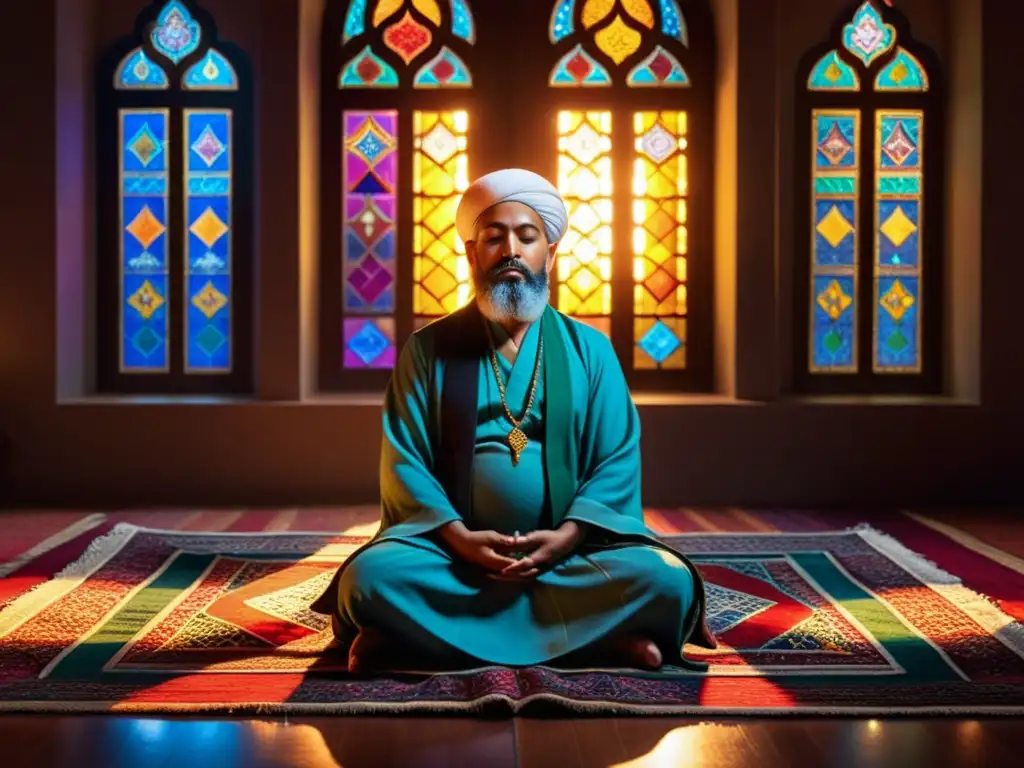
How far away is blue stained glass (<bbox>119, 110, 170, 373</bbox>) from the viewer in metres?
6.20

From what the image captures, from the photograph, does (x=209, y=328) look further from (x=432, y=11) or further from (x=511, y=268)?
(x=511, y=268)

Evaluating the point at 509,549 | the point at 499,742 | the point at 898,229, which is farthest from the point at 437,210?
the point at 499,742

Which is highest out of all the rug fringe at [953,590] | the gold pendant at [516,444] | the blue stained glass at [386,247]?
the blue stained glass at [386,247]

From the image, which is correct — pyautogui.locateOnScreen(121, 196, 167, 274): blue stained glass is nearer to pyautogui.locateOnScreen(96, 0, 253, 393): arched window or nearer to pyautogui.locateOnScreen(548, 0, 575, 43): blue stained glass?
pyautogui.locateOnScreen(96, 0, 253, 393): arched window

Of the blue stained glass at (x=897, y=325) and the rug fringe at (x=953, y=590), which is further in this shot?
the blue stained glass at (x=897, y=325)

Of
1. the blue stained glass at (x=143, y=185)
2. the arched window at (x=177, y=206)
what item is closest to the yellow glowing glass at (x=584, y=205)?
the arched window at (x=177, y=206)

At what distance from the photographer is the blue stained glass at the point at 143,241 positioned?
6.20 meters

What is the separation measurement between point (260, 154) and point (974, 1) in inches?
153

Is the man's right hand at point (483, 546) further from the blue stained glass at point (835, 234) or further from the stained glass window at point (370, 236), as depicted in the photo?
the blue stained glass at point (835, 234)

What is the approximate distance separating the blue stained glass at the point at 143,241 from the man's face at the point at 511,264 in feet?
12.1

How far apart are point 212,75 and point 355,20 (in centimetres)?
88

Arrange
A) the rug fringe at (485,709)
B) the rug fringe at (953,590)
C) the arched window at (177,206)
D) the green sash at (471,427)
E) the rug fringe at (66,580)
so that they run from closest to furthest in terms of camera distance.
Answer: the rug fringe at (485,709)
the green sash at (471,427)
the rug fringe at (953,590)
the rug fringe at (66,580)
the arched window at (177,206)

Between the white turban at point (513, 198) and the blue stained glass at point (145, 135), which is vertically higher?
the blue stained glass at point (145, 135)

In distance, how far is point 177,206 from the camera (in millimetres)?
6207
